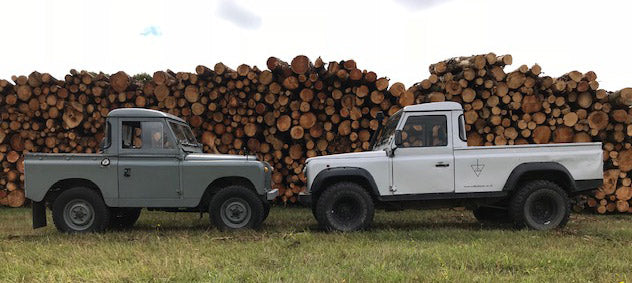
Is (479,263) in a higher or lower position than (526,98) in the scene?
lower

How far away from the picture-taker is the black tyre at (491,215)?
7.34m

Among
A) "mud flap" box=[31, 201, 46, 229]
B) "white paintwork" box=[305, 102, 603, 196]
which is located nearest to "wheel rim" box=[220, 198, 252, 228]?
"white paintwork" box=[305, 102, 603, 196]

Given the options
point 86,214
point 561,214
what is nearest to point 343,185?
point 561,214

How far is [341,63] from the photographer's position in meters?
9.05

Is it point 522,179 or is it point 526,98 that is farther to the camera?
point 526,98

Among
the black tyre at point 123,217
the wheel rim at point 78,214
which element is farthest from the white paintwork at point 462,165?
the wheel rim at point 78,214

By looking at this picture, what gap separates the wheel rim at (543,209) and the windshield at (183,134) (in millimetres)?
5442

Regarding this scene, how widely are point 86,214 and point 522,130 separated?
323 inches

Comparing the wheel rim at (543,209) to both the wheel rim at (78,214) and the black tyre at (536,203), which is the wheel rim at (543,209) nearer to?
the black tyre at (536,203)

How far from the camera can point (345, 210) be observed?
6.48 m

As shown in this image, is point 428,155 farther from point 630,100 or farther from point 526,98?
point 630,100

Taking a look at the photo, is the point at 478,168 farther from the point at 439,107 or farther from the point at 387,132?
the point at 387,132

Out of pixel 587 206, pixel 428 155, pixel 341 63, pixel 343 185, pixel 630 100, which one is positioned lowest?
pixel 587 206

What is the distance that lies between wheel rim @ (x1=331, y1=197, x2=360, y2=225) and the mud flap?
4343mm
